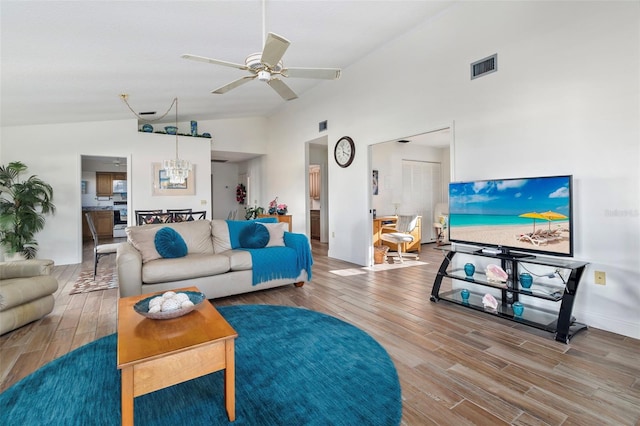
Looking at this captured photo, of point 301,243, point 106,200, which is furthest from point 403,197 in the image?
point 106,200

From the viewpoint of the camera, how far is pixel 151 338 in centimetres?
153

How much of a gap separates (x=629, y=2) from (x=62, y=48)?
4975 millimetres

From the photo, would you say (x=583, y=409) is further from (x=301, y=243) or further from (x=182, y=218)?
(x=182, y=218)

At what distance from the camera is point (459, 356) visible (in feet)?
7.13

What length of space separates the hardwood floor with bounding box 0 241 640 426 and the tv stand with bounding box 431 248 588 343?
0.26ft

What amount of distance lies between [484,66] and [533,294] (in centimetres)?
243

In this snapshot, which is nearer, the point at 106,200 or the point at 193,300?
the point at 193,300

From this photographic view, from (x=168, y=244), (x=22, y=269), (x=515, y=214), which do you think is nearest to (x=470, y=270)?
(x=515, y=214)

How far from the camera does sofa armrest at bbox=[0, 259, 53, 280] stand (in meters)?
2.73

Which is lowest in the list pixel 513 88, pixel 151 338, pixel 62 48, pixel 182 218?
pixel 151 338

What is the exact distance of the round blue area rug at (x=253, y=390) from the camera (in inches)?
61.6

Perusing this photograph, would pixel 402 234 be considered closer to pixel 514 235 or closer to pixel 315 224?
pixel 514 235

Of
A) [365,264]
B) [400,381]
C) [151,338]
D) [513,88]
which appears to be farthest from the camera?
[365,264]

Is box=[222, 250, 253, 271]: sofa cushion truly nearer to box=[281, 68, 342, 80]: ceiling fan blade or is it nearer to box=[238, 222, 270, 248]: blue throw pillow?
box=[238, 222, 270, 248]: blue throw pillow
